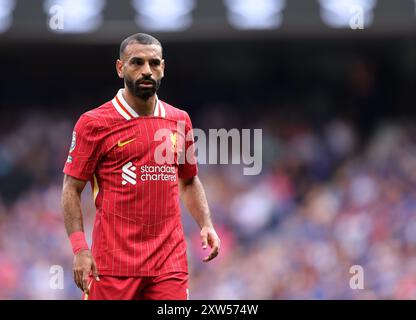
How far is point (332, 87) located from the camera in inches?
551

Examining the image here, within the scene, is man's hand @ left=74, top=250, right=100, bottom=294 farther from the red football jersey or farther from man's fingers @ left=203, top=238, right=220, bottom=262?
man's fingers @ left=203, top=238, right=220, bottom=262

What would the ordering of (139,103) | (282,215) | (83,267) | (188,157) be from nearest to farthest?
(83,267)
(139,103)
(188,157)
(282,215)

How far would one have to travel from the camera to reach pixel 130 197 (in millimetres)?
5266

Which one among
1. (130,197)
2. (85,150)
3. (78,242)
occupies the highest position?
(85,150)

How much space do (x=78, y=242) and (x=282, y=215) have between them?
7836 mm

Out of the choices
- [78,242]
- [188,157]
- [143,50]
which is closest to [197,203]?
[188,157]

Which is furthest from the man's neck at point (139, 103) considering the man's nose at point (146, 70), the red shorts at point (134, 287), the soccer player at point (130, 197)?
the red shorts at point (134, 287)

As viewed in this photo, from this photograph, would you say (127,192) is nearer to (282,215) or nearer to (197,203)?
(197,203)

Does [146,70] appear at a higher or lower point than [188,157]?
higher

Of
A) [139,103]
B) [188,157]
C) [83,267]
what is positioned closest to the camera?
[83,267]

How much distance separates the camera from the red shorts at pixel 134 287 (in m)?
5.24

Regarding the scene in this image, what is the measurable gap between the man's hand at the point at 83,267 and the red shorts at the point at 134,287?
0.10 metres

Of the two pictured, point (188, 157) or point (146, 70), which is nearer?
point (146, 70)

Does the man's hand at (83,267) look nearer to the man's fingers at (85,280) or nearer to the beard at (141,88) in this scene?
the man's fingers at (85,280)
